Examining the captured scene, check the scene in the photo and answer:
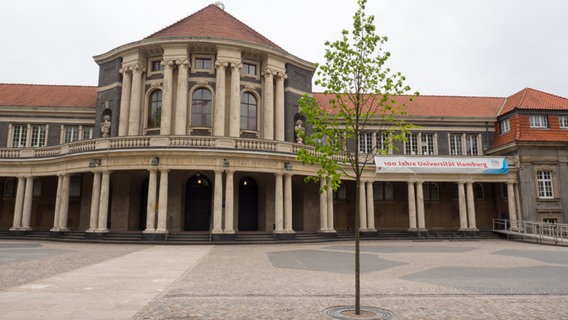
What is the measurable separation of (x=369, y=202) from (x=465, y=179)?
28.2 ft

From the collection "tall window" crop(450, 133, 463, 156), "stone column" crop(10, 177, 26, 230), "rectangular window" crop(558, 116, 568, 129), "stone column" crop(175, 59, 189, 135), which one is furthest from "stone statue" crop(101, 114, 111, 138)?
"rectangular window" crop(558, 116, 568, 129)

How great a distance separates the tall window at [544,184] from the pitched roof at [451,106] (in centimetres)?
793

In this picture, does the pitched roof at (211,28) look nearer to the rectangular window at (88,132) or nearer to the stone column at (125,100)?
the stone column at (125,100)

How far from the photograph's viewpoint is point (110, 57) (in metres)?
32.2

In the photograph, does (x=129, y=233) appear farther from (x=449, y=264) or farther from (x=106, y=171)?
(x=449, y=264)

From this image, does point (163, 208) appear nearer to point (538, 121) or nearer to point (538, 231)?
point (538, 231)

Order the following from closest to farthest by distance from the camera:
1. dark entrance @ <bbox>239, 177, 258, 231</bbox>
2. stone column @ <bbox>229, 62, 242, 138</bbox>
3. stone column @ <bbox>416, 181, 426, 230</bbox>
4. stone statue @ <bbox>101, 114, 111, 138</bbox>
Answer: stone column @ <bbox>229, 62, 242, 138</bbox> → dark entrance @ <bbox>239, 177, 258, 231</bbox> → stone statue @ <bbox>101, 114, 111, 138</bbox> → stone column @ <bbox>416, 181, 426, 230</bbox>

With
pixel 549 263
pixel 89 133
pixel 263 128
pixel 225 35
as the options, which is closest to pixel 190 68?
pixel 225 35

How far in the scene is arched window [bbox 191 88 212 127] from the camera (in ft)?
98.9

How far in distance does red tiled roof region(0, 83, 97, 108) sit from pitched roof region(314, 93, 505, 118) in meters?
22.4

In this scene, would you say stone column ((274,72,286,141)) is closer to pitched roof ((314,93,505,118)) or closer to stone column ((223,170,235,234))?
stone column ((223,170,235,234))

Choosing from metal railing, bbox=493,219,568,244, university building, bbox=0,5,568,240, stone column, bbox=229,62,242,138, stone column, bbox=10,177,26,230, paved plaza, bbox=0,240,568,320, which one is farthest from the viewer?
stone column, bbox=10,177,26,230

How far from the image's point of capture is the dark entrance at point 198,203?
2880 cm

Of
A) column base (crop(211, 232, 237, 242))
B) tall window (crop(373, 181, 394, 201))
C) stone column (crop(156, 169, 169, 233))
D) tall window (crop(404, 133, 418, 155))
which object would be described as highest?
tall window (crop(404, 133, 418, 155))
